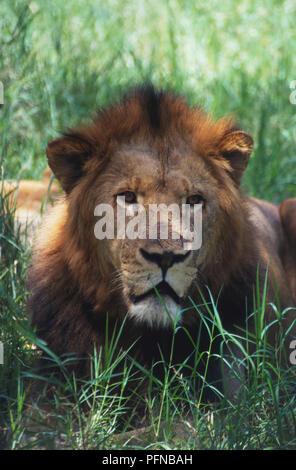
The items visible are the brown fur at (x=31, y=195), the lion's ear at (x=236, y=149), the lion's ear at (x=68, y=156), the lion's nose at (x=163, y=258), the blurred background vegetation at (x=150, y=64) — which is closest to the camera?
the lion's nose at (x=163, y=258)

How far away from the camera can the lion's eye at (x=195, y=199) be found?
319 centimetres

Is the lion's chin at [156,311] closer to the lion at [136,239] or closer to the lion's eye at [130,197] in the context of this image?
the lion at [136,239]

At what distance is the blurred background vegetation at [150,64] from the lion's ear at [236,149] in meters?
1.31

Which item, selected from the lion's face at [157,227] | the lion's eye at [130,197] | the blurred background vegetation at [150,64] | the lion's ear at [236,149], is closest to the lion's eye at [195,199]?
the lion's face at [157,227]

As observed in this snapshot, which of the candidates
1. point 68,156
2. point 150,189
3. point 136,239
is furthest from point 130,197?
point 68,156

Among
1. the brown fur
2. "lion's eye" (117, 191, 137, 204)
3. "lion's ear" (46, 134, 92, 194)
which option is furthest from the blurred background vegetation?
"lion's eye" (117, 191, 137, 204)

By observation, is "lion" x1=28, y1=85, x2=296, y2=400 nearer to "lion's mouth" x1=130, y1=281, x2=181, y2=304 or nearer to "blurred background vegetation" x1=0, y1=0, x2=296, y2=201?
"lion's mouth" x1=130, y1=281, x2=181, y2=304

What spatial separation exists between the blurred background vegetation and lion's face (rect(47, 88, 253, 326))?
47.6 inches

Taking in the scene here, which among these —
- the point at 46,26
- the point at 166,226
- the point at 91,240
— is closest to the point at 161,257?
the point at 166,226

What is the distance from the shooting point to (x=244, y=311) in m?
3.44

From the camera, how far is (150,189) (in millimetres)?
3111

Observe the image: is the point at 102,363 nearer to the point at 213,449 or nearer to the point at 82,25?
the point at 213,449

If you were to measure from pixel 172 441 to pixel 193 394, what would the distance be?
457 millimetres

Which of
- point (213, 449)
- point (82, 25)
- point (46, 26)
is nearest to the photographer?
point (213, 449)
